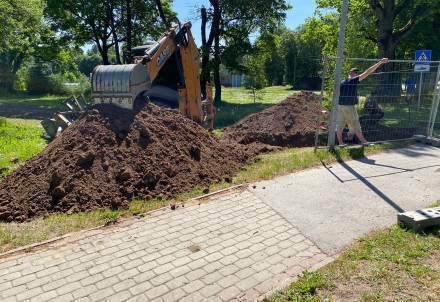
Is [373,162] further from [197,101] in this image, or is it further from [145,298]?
[145,298]

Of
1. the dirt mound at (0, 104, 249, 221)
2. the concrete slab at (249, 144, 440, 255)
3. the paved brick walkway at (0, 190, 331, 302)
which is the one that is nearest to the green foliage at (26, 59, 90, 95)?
the dirt mound at (0, 104, 249, 221)

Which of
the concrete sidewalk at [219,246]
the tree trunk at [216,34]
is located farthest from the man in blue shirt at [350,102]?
the tree trunk at [216,34]

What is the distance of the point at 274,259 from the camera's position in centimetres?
415

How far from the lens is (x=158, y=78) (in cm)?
1053

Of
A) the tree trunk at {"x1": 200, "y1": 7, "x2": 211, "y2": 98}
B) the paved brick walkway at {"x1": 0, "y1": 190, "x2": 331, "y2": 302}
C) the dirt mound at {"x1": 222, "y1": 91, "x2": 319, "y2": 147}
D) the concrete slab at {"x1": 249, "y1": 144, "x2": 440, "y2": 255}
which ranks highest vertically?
the tree trunk at {"x1": 200, "y1": 7, "x2": 211, "y2": 98}

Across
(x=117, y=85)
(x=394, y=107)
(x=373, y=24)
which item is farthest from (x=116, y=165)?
(x=373, y=24)

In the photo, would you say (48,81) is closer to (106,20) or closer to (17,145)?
(106,20)

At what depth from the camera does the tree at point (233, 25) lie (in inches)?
1008

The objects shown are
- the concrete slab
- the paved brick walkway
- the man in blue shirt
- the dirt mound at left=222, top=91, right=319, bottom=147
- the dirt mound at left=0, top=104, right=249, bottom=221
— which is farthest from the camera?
the dirt mound at left=222, top=91, right=319, bottom=147

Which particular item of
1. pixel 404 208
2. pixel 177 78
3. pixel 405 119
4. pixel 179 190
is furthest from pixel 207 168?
pixel 405 119

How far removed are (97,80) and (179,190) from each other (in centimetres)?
314

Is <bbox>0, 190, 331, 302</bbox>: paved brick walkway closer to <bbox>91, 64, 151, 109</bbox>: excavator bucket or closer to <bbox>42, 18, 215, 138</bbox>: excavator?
<bbox>91, 64, 151, 109</bbox>: excavator bucket

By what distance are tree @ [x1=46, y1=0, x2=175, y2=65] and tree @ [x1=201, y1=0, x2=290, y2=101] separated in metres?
4.75

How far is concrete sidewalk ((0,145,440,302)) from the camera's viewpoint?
366cm
